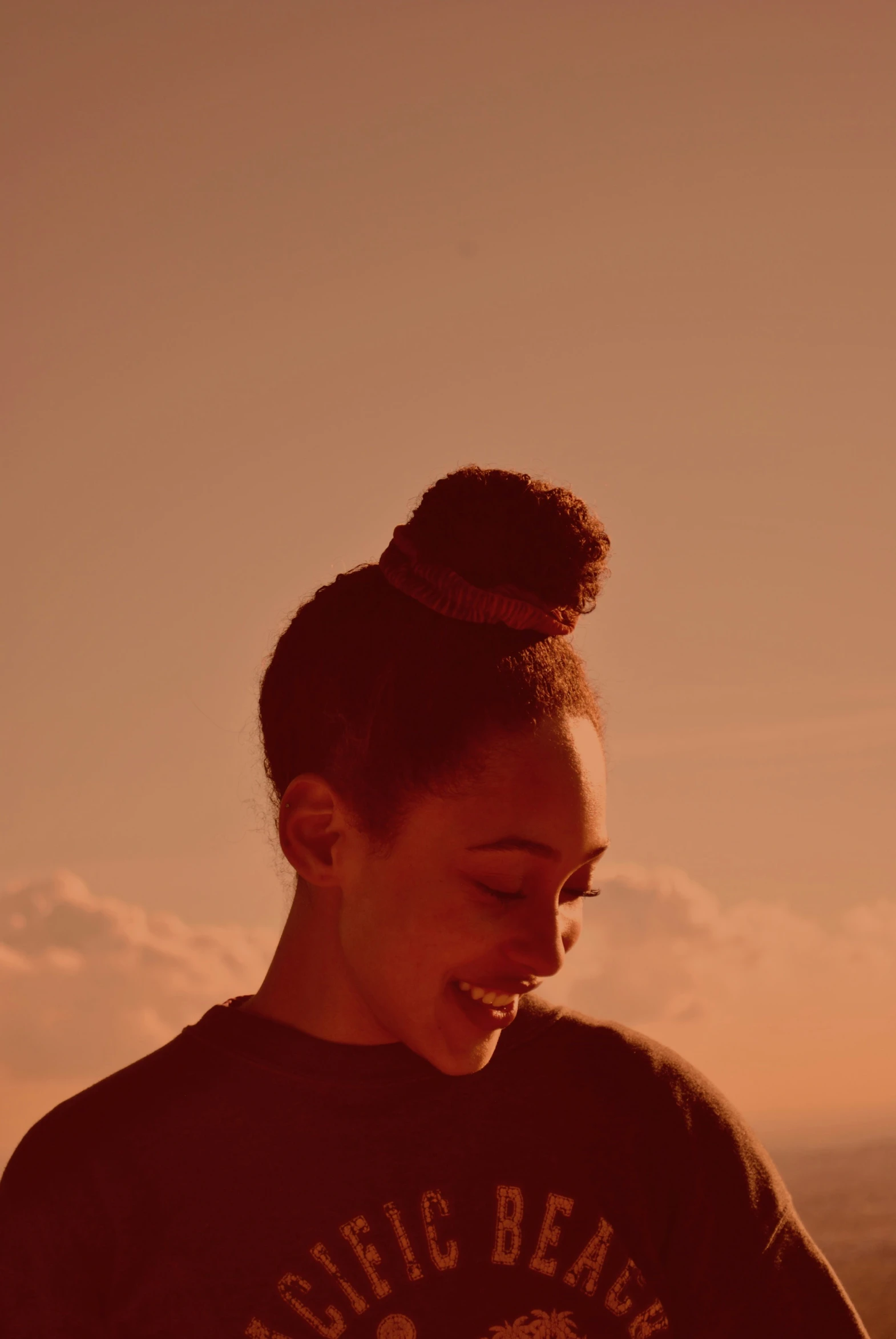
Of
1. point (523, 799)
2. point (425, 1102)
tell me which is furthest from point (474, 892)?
point (425, 1102)

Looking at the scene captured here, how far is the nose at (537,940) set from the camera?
7.37ft

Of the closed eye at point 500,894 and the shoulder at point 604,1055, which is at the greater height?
the closed eye at point 500,894

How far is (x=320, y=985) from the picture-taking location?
2.39 meters

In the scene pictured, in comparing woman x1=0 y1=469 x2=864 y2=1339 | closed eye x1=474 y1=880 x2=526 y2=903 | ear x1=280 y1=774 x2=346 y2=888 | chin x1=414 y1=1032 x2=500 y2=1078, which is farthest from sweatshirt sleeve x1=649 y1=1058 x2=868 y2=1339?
ear x1=280 y1=774 x2=346 y2=888

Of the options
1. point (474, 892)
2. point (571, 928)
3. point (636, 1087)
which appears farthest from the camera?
point (636, 1087)

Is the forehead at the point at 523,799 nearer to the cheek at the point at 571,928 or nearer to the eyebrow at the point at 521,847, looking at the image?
the eyebrow at the point at 521,847

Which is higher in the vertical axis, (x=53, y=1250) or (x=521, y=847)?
(x=521, y=847)

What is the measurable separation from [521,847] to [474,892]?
0.33 ft

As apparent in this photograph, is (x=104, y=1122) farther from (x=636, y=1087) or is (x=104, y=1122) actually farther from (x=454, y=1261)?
(x=636, y=1087)

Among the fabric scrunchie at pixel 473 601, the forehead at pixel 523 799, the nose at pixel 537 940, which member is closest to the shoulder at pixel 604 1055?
the nose at pixel 537 940

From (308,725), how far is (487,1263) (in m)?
0.89

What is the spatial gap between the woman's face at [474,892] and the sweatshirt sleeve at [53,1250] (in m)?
0.56

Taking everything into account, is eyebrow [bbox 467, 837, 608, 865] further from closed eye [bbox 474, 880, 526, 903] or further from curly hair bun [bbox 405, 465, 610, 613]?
curly hair bun [bbox 405, 465, 610, 613]

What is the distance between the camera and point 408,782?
2.28 meters
